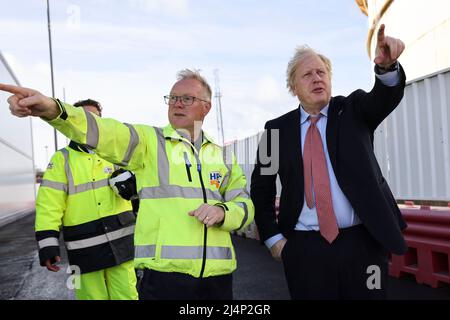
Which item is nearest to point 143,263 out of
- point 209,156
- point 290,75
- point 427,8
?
point 209,156

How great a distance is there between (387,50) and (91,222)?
242cm

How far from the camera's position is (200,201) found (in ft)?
7.35

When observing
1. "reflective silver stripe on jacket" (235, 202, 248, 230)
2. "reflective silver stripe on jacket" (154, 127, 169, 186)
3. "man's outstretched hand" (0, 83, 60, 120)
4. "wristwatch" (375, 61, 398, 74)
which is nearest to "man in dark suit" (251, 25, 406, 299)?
"wristwatch" (375, 61, 398, 74)

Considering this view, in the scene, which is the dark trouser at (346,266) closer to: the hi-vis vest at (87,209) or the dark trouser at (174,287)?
the dark trouser at (174,287)

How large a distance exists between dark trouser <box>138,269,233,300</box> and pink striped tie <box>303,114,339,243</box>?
0.66m

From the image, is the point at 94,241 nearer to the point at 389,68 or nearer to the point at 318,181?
the point at 318,181

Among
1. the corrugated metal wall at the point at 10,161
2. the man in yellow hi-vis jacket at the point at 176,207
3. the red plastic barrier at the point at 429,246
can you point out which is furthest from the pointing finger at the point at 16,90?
the corrugated metal wall at the point at 10,161

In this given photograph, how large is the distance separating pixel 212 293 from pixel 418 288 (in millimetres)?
3128

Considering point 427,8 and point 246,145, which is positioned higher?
point 427,8

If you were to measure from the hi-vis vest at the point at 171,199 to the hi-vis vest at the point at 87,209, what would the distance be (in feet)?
3.80

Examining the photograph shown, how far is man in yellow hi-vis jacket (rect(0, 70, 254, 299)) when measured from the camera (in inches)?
83.7

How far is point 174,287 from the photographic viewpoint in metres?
2.13

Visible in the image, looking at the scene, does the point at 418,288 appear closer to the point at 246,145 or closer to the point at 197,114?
the point at 197,114

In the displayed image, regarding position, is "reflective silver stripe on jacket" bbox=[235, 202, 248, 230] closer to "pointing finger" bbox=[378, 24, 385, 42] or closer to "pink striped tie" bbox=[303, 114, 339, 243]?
"pink striped tie" bbox=[303, 114, 339, 243]
